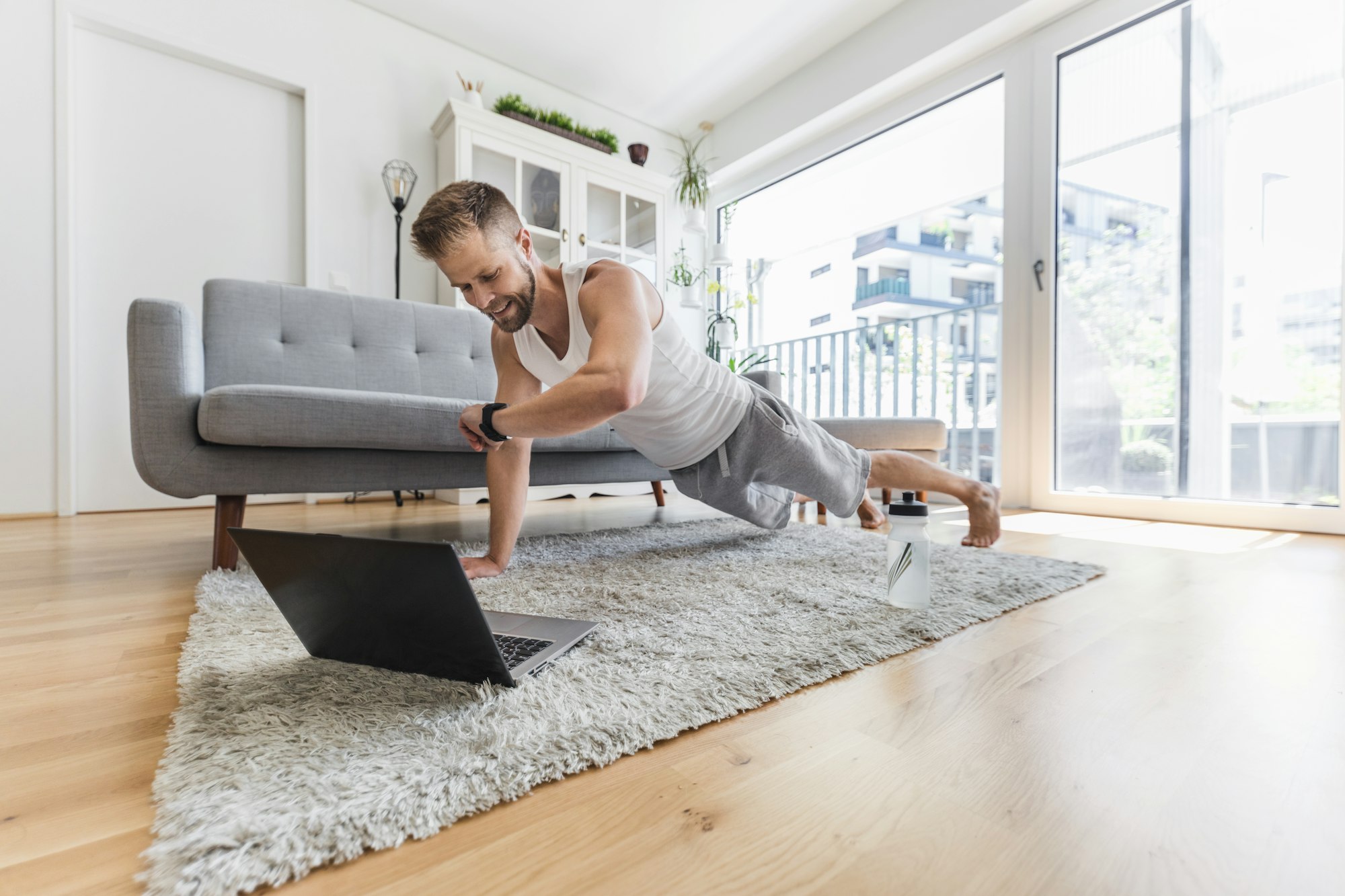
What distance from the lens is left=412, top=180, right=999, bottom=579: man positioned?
3.34ft

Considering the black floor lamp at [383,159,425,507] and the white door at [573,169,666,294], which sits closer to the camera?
the black floor lamp at [383,159,425,507]

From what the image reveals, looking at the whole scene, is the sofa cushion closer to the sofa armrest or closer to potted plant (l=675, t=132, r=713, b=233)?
the sofa armrest

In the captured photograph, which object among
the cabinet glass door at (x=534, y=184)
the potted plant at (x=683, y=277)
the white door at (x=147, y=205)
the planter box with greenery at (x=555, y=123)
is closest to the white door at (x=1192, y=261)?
the potted plant at (x=683, y=277)

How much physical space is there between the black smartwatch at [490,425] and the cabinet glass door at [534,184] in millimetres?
2347

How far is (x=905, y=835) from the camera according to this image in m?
0.45

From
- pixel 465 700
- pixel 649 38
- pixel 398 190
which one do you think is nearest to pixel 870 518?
pixel 465 700

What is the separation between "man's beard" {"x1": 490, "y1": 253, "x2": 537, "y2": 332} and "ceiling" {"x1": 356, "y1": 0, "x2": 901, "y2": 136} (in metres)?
2.58

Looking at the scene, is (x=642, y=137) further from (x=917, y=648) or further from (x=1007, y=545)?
(x=917, y=648)

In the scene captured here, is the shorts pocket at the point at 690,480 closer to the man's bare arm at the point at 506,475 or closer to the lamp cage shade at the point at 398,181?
the man's bare arm at the point at 506,475

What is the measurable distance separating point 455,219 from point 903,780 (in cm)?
99

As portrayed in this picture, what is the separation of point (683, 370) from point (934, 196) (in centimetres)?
317

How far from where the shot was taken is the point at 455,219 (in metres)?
1.02

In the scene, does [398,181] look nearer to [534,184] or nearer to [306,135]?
[306,135]

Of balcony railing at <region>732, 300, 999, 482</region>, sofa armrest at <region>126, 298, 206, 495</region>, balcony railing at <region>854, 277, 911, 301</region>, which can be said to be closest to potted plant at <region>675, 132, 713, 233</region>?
balcony railing at <region>732, 300, 999, 482</region>
